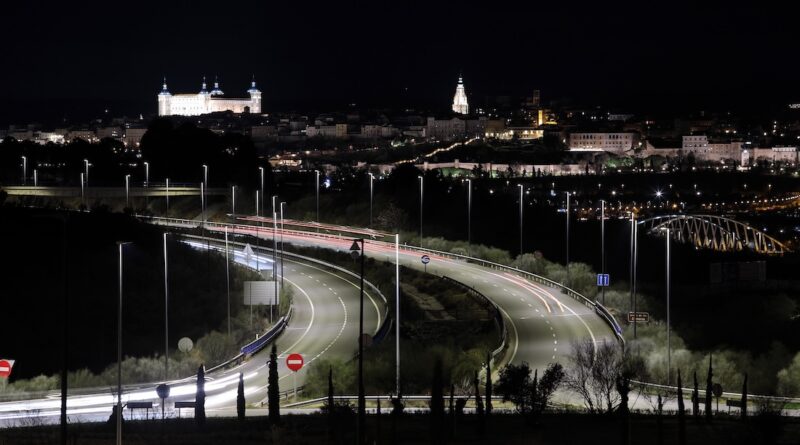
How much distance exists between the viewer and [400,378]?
30.4 m

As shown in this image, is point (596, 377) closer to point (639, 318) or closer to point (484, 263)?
point (639, 318)

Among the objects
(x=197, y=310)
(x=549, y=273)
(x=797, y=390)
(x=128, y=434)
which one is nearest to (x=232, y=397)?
(x=128, y=434)

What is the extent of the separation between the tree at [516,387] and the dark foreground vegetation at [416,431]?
507 millimetres

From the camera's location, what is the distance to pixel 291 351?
36938 mm

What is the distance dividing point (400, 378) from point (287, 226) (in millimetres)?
46689

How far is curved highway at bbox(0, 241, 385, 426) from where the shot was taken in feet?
93.5

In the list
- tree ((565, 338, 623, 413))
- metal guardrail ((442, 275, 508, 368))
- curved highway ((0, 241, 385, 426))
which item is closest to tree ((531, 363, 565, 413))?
tree ((565, 338, 623, 413))

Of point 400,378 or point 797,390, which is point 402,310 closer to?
point 400,378

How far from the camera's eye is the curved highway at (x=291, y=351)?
28500 mm

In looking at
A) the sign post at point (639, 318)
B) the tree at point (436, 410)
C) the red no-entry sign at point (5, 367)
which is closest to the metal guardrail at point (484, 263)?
the sign post at point (639, 318)

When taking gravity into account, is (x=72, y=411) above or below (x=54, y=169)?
below

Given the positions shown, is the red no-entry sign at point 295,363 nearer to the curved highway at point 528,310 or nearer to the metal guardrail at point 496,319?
the metal guardrail at point 496,319

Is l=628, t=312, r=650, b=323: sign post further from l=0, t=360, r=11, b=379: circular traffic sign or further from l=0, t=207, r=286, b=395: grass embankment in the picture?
l=0, t=360, r=11, b=379: circular traffic sign

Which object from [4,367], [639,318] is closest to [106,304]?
[4,367]
